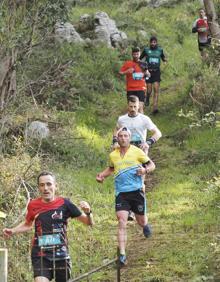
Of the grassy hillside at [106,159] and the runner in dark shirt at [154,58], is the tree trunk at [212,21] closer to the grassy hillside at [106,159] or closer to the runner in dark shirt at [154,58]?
the grassy hillside at [106,159]

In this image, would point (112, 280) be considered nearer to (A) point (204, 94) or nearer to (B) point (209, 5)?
(A) point (204, 94)

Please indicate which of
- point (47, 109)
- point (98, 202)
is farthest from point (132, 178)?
point (47, 109)

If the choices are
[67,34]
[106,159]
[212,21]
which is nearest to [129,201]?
[106,159]

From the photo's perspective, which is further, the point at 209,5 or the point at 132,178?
the point at 209,5

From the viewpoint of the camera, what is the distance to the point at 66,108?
1675 cm

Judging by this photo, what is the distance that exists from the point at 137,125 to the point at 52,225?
3663mm

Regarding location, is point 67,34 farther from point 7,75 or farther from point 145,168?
point 145,168

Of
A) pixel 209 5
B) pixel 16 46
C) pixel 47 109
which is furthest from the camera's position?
pixel 209 5

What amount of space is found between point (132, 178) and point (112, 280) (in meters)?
1.25

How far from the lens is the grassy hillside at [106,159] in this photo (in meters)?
8.54

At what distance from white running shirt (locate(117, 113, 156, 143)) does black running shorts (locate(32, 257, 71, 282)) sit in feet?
12.2

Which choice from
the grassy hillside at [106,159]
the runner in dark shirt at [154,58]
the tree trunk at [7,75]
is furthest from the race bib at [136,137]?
the runner in dark shirt at [154,58]

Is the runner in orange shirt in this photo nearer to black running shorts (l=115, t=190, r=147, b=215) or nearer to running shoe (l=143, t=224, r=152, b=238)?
running shoe (l=143, t=224, r=152, b=238)

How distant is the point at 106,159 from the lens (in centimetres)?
1370
